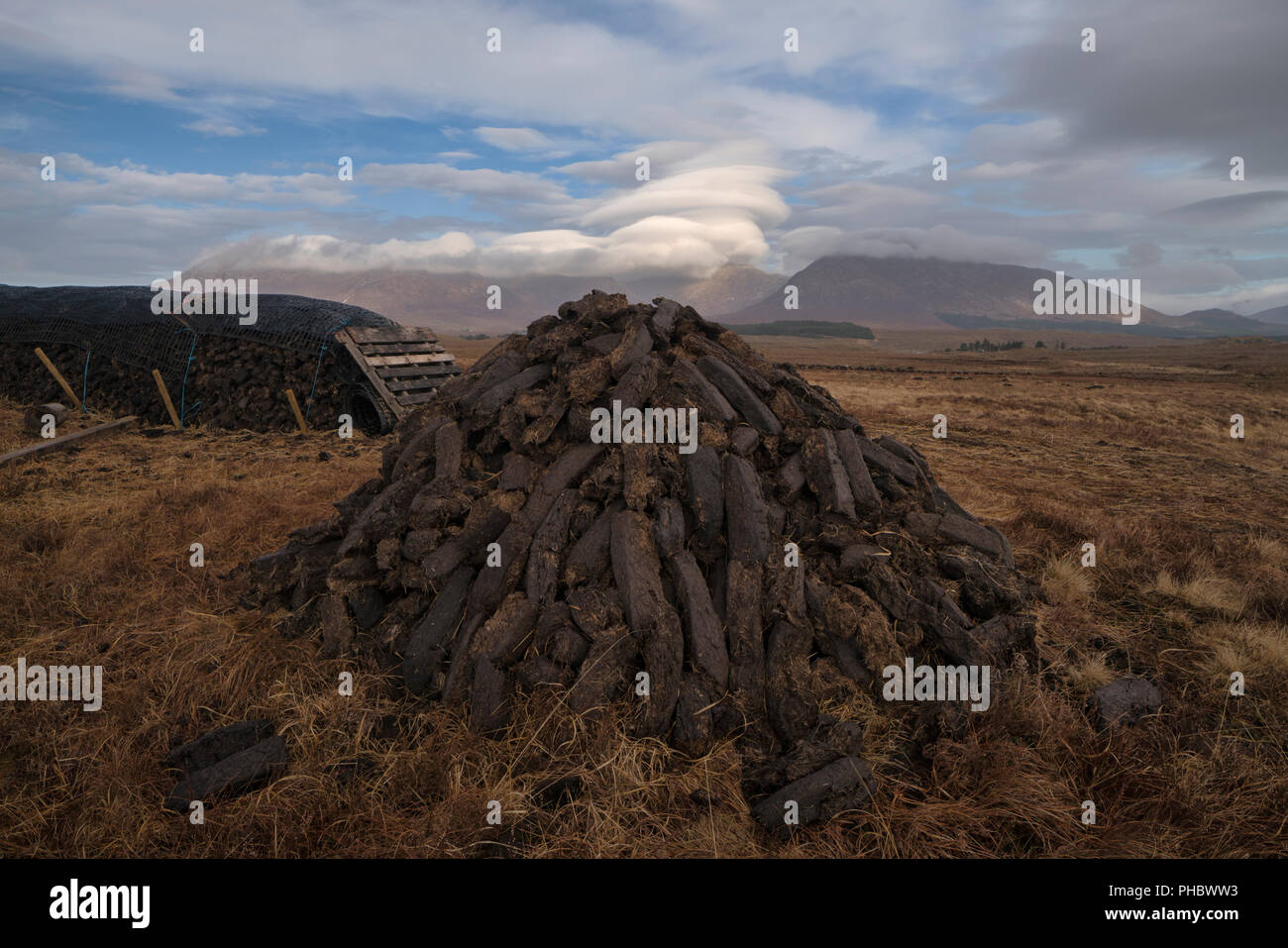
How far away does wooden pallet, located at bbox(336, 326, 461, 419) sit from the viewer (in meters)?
15.7

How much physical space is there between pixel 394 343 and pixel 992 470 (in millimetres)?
13988

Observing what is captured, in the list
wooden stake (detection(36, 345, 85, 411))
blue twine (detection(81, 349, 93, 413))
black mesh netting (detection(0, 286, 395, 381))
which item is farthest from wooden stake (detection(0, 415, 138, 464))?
wooden stake (detection(36, 345, 85, 411))

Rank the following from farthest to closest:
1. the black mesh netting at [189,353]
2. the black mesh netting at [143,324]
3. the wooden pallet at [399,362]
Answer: the black mesh netting at [143,324] < the black mesh netting at [189,353] < the wooden pallet at [399,362]

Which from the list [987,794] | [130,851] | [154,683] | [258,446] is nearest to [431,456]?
[154,683]

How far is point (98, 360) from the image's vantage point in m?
19.2

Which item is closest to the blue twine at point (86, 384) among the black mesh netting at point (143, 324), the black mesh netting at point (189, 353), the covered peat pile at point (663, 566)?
the black mesh netting at point (189, 353)

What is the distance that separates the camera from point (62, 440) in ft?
47.5

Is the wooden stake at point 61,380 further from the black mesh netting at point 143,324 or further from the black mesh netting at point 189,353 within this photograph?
the black mesh netting at point 143,324

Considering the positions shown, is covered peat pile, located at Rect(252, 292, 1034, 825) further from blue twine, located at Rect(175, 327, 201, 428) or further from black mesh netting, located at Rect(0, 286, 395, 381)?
blue twine, located at Rect(175, 327, 201, 428)

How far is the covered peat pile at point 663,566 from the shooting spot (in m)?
4.89

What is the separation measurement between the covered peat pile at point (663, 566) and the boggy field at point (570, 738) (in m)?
0.30

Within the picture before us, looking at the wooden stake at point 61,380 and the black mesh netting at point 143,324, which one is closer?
the black mesh netting at point 143,324

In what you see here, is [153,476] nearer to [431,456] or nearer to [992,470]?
[431,456]

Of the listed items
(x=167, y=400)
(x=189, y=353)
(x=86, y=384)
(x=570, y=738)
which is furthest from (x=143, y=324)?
(x=570, y=738)
